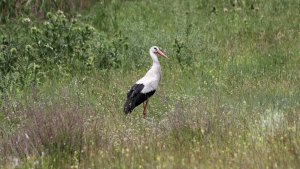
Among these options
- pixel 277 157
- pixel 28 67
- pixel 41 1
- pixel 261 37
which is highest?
pixel 41 1

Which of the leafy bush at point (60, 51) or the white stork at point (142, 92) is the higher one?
the leafy bush at point (60, 51)

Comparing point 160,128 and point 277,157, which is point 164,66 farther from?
point 277,157

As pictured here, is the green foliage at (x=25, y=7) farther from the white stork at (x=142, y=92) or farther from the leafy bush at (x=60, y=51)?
the white stork at (x=142, y=92)

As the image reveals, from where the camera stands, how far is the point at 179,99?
859 cm

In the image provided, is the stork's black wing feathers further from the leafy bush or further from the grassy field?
the leafy bush

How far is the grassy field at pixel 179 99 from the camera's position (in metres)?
6.17

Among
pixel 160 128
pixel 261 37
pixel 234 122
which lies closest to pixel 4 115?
pixel 160 128

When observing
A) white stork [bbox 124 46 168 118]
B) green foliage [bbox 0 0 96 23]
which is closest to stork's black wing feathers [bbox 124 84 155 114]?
white stork [bbox 124 46 168 118]

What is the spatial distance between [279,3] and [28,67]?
5.67 m

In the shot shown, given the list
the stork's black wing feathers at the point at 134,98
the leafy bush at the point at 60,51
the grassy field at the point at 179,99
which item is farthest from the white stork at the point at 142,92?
the leafy bush at the point at 60,51

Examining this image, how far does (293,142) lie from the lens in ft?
19.7

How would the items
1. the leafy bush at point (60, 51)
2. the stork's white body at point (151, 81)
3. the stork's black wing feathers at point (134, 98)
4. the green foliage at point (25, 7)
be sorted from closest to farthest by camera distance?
the stork's black wing feathers at point (134, 98) → the stork's white body at point (151, 81) → the leafy bush at point (60, 51) → the green foliage at point (25, 7)

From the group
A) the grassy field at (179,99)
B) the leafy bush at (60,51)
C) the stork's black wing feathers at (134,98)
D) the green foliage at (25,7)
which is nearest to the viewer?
the grassy field at (179,99)

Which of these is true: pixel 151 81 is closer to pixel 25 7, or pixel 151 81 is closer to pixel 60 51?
pixel 60 51
